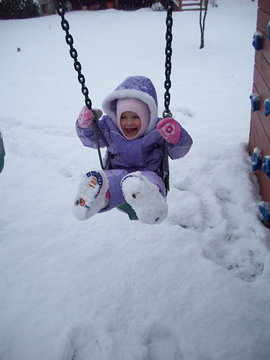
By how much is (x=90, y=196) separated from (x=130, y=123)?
619 millimetres

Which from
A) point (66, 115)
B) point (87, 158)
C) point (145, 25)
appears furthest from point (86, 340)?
point (145, 25)

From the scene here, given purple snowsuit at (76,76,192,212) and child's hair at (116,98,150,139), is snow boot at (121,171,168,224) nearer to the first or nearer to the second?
purple snowsuit at (76,76,192,212)

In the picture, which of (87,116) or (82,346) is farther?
(87,116)

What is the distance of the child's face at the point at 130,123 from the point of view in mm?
1773

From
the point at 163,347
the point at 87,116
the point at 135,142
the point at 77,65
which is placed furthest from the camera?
the point at 135,142

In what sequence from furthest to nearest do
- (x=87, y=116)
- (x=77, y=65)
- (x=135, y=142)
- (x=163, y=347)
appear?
1. (x=135, y=142)
2. (x=87, y=116)
3. (x=77, y=65)
4. (x=163, y=347)

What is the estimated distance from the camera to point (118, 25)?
1143 cm

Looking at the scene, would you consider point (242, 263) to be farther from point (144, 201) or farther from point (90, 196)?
point (90, 196)

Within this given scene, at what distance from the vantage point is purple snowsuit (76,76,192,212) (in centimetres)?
169

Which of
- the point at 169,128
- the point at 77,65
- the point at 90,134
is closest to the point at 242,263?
the point at 169,128

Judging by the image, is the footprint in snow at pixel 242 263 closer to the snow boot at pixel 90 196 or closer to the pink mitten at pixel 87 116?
the snow boot at pixel 90 196

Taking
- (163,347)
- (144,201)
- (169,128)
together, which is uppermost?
(169,128)

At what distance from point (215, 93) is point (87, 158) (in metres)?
2.59

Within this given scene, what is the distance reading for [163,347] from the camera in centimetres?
134
